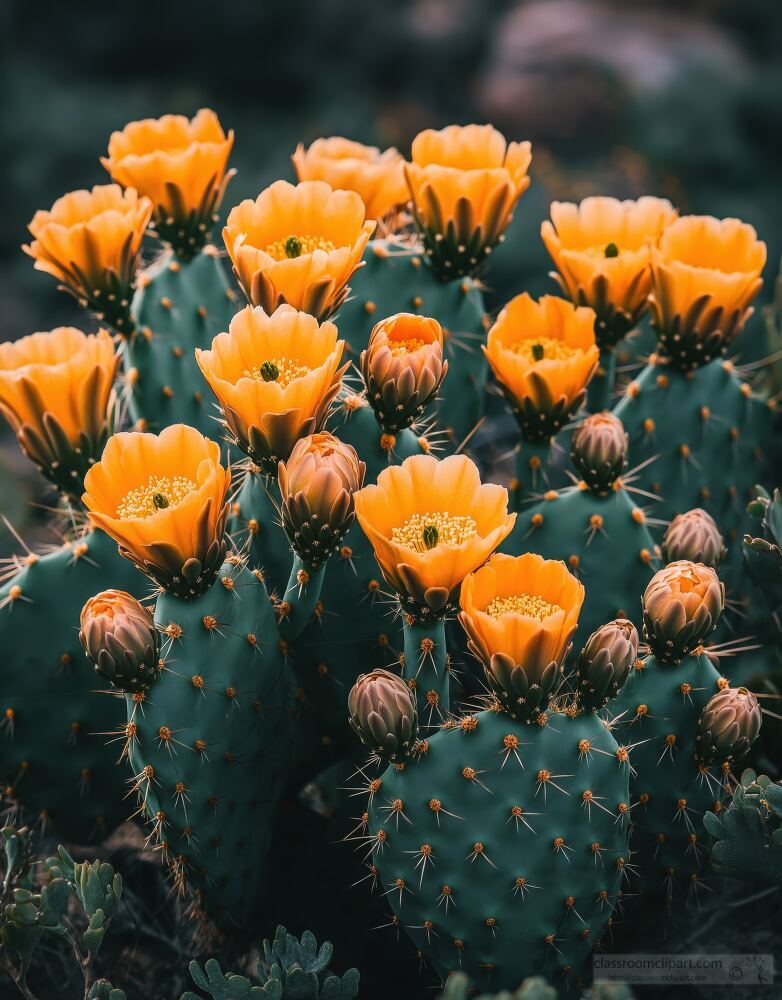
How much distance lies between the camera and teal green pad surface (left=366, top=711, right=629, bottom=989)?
4.10ft

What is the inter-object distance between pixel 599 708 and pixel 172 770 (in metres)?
0.52

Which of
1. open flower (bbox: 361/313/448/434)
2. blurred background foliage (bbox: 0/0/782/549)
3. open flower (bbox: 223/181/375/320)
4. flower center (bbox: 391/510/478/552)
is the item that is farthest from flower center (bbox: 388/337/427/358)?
blurred background foliage (bbox: 0/0/782/549)

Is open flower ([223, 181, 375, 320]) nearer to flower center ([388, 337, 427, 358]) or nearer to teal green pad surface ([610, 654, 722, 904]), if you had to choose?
flower center ([388, 337, 427, 358])

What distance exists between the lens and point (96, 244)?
1.61 m

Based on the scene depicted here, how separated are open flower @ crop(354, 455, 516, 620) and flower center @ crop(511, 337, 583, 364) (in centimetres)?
34

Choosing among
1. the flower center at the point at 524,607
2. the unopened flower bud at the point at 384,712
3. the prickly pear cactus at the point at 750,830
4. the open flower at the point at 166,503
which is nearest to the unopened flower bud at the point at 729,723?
the prickly pear cactus at the point at 750,830

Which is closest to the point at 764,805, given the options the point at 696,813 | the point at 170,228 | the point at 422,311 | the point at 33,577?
the point at 696,813

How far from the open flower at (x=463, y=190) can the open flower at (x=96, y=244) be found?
0.42 meters

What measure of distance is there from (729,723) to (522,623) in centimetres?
35

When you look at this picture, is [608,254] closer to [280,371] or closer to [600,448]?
[600,448]

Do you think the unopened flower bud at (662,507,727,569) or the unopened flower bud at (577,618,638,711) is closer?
the unopened flower bud at (577,618,638,711)

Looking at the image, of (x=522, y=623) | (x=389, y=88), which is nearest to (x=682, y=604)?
(x=522, y=623)

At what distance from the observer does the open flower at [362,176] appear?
1729 mm

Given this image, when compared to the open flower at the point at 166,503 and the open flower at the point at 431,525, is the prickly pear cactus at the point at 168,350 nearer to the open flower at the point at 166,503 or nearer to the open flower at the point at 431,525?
the open flower at the point at 166,503
